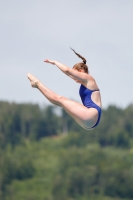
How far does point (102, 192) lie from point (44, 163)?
1027 inches

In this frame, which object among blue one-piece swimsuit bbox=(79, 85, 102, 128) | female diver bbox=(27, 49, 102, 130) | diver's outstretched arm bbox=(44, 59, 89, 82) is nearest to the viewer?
diver's outstretched arm bbox=(44, 59, 89, 82)

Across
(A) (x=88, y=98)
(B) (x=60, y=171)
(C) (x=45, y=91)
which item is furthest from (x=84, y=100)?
(B) (x=60, y=171)

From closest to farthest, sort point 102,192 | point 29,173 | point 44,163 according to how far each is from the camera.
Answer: point 102,192, point 29,173, point 44,163

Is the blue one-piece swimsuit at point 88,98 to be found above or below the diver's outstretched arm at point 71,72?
below

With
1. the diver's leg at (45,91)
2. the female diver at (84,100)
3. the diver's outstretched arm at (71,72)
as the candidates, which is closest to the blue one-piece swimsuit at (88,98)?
the female diver at (84,100)

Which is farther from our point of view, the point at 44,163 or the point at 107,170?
the point at 44,163

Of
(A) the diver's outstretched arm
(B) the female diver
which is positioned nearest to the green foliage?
(B) the female diver

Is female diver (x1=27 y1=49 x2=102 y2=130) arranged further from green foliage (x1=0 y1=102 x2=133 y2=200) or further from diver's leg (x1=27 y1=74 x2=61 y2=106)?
green foliage (x1=0 y1=102 x2=133 y2=200)

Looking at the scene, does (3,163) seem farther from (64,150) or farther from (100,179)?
(64,150)

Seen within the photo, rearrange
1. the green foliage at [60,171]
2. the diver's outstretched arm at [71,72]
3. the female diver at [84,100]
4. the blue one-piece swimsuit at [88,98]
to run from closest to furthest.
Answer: the diver's outstretched arm at [71,72] → the female diver at [84,100] → the blue one-piece swimsuit at [88,98] → the green foliage at [60,171]

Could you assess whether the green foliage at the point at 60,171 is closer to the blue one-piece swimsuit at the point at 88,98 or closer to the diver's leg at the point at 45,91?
the diver's leg at the point at 45,91

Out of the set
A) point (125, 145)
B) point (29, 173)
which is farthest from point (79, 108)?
point (125, 145)

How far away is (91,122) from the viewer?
102 ft

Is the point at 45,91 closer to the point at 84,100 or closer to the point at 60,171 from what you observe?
the point at 84,100
